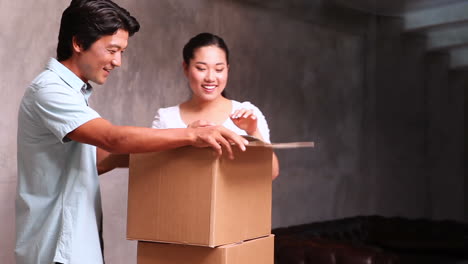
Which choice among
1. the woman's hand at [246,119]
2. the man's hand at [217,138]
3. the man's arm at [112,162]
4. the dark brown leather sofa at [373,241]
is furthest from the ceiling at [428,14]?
the man's hand at [217,138]

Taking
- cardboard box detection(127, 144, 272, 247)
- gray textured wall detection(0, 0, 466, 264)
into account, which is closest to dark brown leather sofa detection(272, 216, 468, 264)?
gray textured wall detection(0, 0, 466, 264)

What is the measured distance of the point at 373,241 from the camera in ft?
13.5

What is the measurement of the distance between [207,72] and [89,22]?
73cm

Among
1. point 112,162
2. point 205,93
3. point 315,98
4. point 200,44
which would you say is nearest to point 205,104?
point 205,93

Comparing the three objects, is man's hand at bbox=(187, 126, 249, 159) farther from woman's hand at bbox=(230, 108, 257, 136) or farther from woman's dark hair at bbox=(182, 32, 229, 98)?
woman's dark hair at bbox=(182, 32, 229, 98)

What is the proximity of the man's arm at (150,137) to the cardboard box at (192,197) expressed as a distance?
0.06 metres

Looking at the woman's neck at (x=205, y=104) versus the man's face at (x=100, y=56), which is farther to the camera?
the woman's neck at (x=205, y=104)

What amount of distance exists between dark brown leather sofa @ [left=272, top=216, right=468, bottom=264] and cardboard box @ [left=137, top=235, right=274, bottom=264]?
1387mm

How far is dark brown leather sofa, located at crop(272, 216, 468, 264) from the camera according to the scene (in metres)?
2.79

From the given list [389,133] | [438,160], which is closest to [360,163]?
[389,133]

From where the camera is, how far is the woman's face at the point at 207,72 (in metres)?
2.04

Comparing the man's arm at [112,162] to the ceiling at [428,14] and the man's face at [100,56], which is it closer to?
the man's face at [100,56]

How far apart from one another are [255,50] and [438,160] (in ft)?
4.82

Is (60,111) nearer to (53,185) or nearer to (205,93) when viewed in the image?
(53,185)
